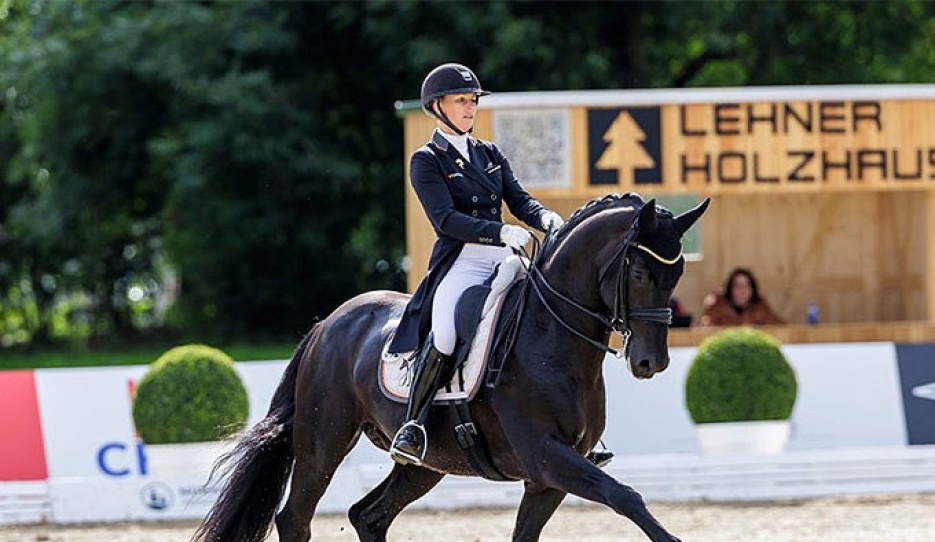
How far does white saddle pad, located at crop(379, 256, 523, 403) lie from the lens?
21.6 feet

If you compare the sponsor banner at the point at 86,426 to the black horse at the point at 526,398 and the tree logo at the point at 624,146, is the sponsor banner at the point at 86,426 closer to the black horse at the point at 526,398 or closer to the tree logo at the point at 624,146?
the black horse at the point at 526,398

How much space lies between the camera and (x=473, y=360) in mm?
6605

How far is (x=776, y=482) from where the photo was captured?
444 inches

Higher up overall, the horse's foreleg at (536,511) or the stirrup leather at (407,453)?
the stirrup leather at (407,453)

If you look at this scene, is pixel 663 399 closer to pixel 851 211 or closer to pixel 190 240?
pixel 851 211

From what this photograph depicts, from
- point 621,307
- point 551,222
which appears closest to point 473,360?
point 551,222

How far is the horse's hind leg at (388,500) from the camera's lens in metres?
7.25

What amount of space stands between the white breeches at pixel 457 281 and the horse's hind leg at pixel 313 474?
963 mm

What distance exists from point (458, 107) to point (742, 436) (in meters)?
5.34

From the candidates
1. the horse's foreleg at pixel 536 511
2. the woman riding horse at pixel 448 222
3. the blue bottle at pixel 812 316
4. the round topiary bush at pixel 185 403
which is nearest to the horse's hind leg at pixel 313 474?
the woman riding horse at pixel 448 222

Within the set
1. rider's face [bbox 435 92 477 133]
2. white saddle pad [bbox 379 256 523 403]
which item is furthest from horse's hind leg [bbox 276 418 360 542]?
rider's face [bbox 435 92 477 133]

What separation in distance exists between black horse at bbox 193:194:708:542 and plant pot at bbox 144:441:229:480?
3.40 metres

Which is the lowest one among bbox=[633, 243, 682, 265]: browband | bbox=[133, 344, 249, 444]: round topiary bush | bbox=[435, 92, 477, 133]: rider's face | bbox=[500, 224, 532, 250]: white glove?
bbox=[133, 344, 249, 444]: round topiary bush

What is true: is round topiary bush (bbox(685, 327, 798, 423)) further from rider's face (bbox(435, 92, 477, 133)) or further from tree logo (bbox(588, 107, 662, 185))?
rider's face (bbox(435, 92, 477, 133))
